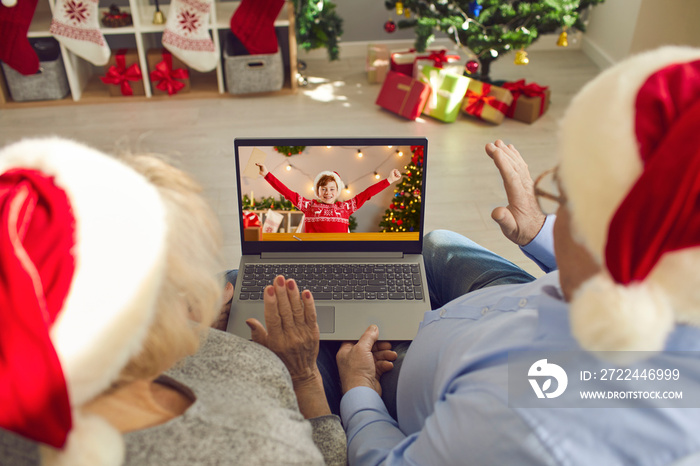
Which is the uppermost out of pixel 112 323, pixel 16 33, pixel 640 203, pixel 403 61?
pixel 640 203

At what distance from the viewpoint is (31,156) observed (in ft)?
1.88

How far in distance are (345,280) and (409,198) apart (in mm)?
238

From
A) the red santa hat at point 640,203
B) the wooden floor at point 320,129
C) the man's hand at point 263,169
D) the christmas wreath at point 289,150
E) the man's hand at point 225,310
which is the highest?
the red santa hat at point 640,203

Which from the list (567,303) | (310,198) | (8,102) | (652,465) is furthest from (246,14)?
(652,465)

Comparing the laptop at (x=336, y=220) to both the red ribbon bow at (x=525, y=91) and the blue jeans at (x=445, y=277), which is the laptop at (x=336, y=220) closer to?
the blue jeans at (x=445, y=277)

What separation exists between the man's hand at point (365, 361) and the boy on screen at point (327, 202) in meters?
0.27

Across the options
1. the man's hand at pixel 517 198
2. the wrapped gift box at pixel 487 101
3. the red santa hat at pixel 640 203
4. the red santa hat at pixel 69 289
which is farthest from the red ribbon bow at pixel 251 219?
the wrapped gift box at pixel 487 101

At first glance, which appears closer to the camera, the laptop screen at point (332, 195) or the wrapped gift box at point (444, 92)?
the laptop screen at point (332, 195)

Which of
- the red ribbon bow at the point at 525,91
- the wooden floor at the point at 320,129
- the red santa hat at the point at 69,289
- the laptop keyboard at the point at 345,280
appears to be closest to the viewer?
the red santa hat at the point at 69,289

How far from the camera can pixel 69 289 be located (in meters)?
0.49

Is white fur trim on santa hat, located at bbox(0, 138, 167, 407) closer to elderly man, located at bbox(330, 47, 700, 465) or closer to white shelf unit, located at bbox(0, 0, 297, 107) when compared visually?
elderly man, located at bbox(330, 47, 700, 465)

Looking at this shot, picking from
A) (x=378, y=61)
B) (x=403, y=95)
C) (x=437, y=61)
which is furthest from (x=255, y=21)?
(x=437, y=61)

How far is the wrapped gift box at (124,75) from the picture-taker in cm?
290

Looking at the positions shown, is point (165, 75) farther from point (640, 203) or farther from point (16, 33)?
point (640, 203)
